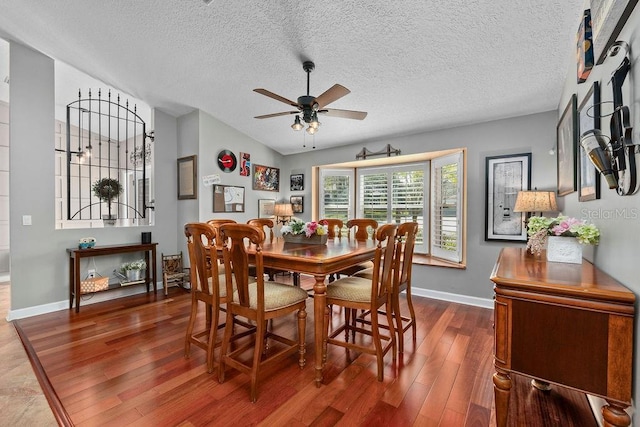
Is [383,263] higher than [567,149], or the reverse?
[567,149]

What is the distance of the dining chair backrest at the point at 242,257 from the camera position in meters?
1.76

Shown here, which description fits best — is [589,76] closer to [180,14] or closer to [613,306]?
[613,306]

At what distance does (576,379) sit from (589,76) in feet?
6.04

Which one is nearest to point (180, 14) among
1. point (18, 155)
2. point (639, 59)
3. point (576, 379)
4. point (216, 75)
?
point (216, 75)

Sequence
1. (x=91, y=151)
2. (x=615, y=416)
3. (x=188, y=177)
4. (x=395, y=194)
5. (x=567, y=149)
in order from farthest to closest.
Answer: (x=395, y=194) → (x=91, y=151) → (x=188, y=177) → (x=567, y=149) → (x=615, y=416)

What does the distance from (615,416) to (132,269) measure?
465 cm

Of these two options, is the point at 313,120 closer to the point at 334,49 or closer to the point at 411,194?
the point at 334,49

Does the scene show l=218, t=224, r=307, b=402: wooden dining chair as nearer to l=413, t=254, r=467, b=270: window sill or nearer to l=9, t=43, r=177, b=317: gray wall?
l=413, t=254, r=467, b=270: window sill

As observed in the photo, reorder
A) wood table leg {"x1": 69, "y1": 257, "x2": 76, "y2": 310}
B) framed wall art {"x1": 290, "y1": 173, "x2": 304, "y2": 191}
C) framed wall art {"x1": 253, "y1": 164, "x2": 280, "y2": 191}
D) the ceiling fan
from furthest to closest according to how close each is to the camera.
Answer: framed wall art {"x1": 290, "y1": 173, "x2": 304, "y2": 191} → framed wall art {"x1": 253, "y1": 164, "x2": 280, "y2": 191} → wood table leg {"x1": 69, "y1": 257, "x2": 76, "y2": 310} → the ceiling fan

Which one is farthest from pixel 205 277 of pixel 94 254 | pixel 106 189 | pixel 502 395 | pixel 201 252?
pixel 106 189

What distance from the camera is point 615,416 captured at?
1.11m

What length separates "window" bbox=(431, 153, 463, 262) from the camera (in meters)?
3.74

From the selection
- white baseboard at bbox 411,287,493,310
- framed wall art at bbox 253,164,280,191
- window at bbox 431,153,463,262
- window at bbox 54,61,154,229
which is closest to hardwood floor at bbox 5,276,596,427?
white baseboard at bbox 411,287,493,310

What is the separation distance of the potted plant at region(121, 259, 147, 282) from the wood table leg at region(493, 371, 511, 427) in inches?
167
